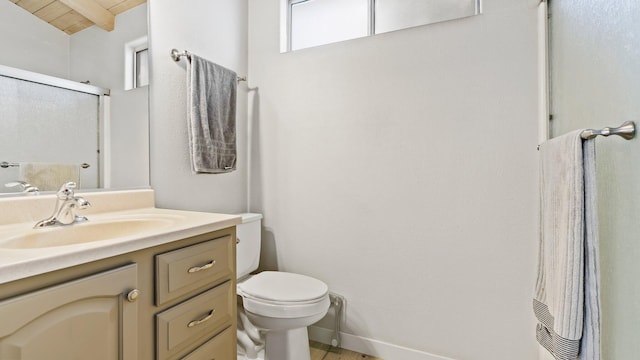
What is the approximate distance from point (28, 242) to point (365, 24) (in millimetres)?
1849

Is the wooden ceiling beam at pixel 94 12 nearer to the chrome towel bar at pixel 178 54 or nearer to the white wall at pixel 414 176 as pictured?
the chrome towel bar at pixel 178 54

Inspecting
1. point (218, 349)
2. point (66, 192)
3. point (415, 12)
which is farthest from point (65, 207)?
point (415, 12)

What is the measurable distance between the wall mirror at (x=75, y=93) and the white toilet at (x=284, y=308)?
28.7 inches

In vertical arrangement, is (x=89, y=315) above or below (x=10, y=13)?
below

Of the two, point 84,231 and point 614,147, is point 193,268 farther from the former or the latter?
point 614,147

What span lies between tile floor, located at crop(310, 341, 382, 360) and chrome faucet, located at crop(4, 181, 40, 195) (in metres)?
1.52

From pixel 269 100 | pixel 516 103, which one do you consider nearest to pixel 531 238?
pixel 516 103

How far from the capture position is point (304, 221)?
1904 mm

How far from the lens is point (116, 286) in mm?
729

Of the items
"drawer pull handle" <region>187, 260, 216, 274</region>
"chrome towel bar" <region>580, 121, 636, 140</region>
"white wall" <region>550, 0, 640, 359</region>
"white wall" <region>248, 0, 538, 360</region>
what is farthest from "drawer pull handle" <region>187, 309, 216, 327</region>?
"chrome towel bar" <region>580, 121, 636, 140</region>

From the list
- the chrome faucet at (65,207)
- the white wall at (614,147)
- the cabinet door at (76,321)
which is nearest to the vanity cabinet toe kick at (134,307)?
the cabinet door at (76,321)

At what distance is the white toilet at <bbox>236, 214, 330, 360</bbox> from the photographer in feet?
4.50

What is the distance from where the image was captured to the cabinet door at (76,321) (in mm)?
561

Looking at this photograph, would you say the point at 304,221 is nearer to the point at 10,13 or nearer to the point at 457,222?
the point at 457,222
